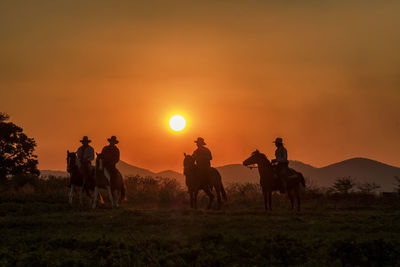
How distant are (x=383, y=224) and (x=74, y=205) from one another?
13.7 meters

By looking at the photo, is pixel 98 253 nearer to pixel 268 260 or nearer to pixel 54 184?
pixel 268 260

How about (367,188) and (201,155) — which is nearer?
(201,155)

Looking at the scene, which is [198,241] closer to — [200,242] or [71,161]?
[200,242]

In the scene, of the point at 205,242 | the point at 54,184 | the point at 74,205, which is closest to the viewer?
the point at 205,242

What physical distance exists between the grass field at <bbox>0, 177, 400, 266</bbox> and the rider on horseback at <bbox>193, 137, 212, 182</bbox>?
16.4 ft

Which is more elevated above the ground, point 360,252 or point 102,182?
point 102,182

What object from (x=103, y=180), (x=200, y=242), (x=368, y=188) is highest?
(x=368, y=188)

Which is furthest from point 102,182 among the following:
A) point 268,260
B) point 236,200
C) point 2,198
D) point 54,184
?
point 54,184

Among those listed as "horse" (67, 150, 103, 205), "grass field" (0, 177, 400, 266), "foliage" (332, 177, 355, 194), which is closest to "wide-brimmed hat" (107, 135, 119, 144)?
"horse" (67, 150, 103, 205)

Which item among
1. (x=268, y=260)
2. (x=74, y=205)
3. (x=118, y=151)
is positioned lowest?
(x=268, y=260)

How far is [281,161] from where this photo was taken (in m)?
22.3

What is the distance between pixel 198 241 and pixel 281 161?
9.76m

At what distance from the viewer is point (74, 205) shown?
24.1 m

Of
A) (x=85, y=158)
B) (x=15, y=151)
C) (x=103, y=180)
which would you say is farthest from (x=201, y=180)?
(x=15, y=151)
